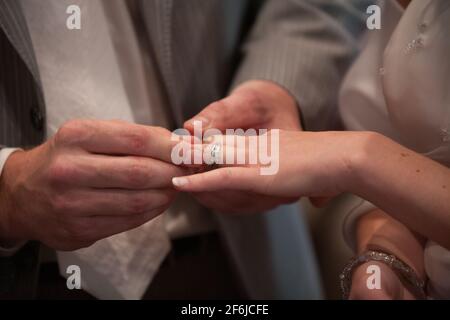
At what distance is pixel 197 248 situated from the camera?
63cm

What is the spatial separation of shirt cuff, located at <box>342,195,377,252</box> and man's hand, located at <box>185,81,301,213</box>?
62mm

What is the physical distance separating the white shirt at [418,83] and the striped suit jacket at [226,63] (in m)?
0.08

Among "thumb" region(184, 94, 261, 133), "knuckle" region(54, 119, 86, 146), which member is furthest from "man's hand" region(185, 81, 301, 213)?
"knuckle" region(54, 119, 86, 146)

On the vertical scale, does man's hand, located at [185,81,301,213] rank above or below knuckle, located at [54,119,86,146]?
below

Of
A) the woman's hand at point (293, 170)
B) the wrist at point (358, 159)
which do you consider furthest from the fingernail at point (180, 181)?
the wrist at point (358, 159)

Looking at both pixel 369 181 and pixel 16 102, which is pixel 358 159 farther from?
pixel 16 102

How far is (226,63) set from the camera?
629 millimetres

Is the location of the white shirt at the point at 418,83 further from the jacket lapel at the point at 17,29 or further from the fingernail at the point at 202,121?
the jacket lapel at the point at 17,29

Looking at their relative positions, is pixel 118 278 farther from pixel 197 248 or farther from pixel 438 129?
pixel 438 129

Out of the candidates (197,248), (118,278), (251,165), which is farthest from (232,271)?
(251,165)

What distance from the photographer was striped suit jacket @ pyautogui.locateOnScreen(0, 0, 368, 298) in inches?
18.3

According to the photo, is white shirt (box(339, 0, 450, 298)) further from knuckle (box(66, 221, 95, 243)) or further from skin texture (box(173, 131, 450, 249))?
knuckle (box(66, 221, 95, 243))

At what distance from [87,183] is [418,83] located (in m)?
0.28

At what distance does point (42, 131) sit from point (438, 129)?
14.2 inches
